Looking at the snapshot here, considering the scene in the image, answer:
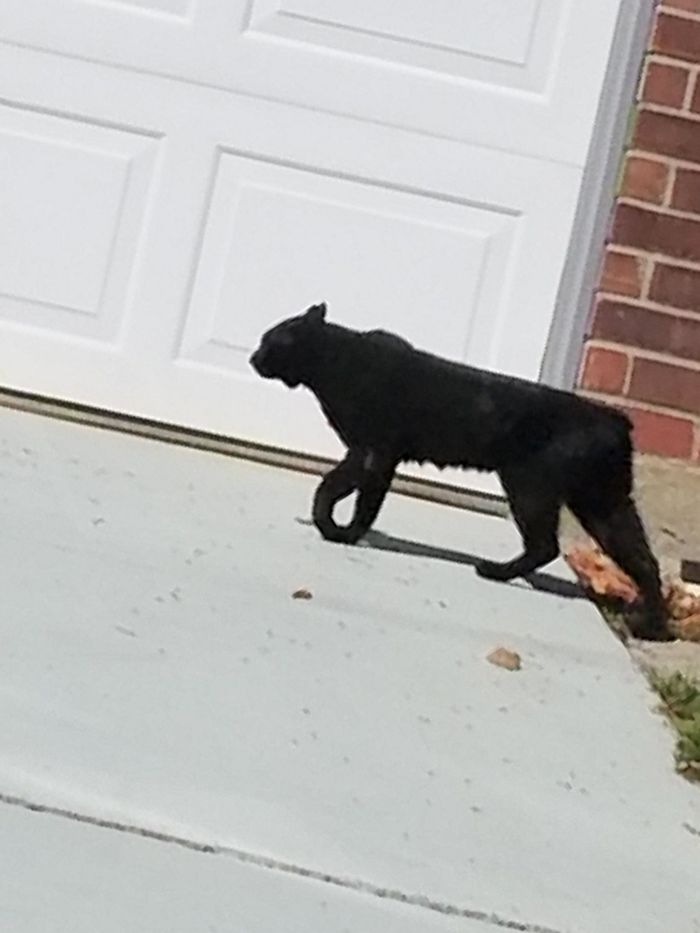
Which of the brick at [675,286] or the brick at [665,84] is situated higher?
the brick at [665,84]

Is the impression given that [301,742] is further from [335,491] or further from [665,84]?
[665,84]

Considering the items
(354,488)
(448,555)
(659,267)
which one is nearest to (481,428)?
(354,488)

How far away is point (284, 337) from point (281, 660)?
2.75 ft

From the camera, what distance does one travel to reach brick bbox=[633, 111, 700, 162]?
3818 mm

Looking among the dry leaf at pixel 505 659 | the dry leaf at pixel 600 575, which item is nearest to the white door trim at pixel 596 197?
the dry leaf at pixel 600 575

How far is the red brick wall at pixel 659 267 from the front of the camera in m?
3.81

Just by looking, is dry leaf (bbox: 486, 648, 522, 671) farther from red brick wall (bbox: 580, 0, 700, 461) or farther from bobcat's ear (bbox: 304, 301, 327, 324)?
red brick wall (bbox: 580, 0, 700, 461)

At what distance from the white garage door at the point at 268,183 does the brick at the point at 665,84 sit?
0.14m

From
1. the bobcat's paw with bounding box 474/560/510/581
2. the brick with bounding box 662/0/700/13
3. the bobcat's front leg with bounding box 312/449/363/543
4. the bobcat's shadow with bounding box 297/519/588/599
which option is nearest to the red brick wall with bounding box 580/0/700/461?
the brick with bounding box 662/0/700/13

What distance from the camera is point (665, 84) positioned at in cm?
381

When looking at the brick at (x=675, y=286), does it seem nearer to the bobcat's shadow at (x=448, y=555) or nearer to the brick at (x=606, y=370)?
the brick at (x=606, y=370)

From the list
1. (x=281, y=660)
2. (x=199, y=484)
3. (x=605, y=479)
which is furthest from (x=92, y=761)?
(x=199, y=484)

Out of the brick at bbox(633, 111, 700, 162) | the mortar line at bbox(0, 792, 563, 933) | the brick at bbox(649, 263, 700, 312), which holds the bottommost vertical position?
the mortar line at bbox(0, 792, 563, 933)

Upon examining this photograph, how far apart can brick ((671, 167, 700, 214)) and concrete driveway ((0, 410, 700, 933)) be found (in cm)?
109
